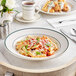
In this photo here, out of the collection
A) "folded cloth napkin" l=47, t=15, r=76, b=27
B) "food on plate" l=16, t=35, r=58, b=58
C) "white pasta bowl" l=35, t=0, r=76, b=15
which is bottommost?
"folded cloth napkin" l=47, t=15, r=76, b=27

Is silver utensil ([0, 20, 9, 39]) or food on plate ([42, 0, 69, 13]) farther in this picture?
food on plate ([42, 0, 69, 13])

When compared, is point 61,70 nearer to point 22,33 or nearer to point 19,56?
point 19,56

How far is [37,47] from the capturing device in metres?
1.20

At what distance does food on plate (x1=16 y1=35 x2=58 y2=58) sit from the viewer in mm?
1154

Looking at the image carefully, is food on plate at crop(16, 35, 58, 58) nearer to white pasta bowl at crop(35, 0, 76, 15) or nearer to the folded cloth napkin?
the folded cloth napkin

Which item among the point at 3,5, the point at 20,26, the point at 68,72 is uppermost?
the point at 3,5

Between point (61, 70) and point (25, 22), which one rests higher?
point (61, 70)

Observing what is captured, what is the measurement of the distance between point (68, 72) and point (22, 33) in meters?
0.55

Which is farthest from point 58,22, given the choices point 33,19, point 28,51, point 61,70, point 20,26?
point 61,70

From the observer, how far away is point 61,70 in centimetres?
89

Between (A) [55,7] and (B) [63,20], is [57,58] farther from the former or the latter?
(A) [55,7]

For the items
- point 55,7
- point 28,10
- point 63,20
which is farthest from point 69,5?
point 28,10

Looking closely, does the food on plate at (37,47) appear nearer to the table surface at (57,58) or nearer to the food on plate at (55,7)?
the table surface at (57,58)

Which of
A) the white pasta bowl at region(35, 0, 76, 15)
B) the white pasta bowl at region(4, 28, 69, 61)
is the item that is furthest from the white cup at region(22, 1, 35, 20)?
the white pasta bowl at region(4, 28, 69, 61)
